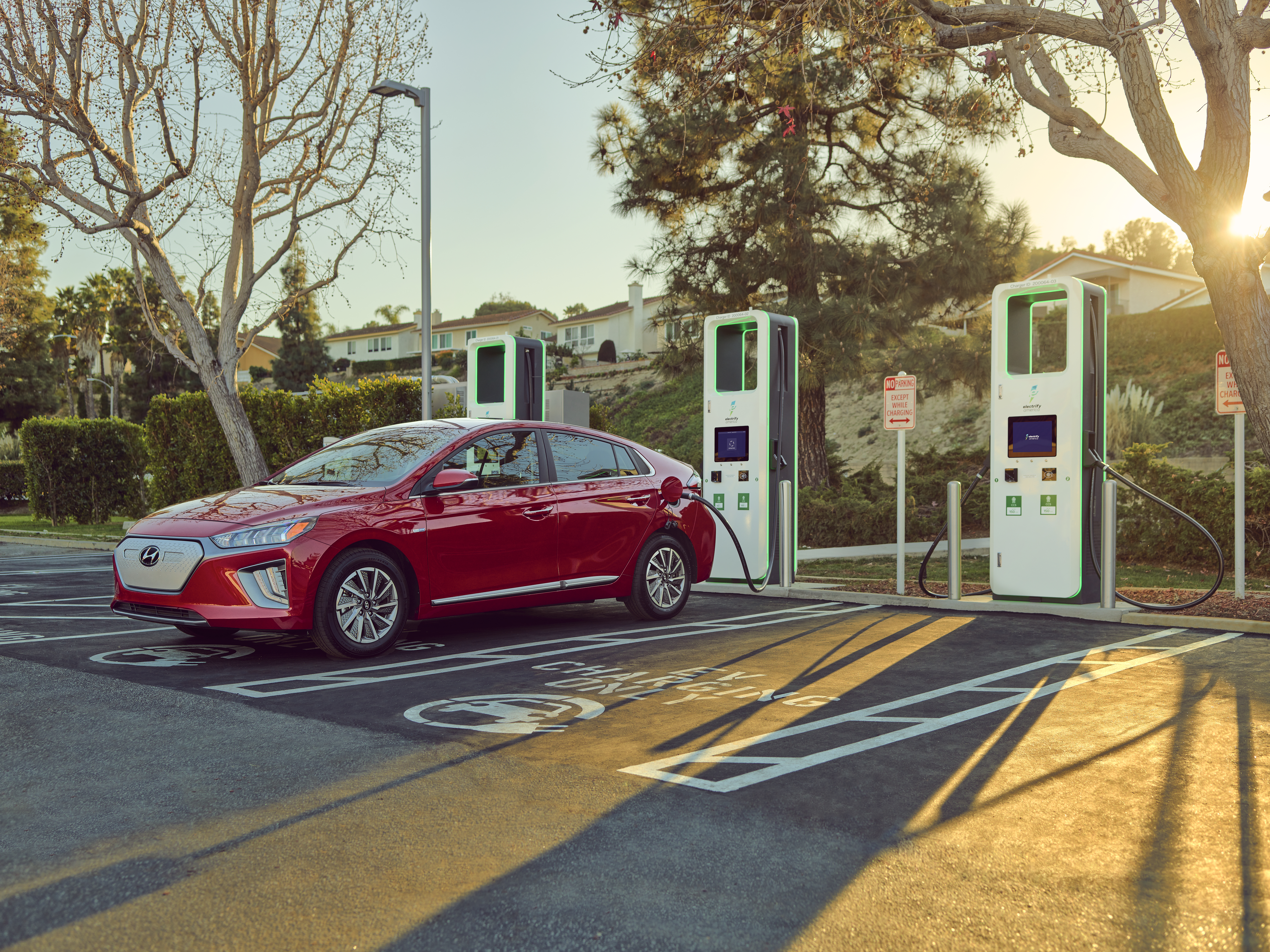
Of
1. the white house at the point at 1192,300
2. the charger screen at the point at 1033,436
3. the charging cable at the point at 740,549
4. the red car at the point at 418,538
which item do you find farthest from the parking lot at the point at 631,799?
the white house at the point at 1192,300

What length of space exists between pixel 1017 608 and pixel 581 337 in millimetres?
69019

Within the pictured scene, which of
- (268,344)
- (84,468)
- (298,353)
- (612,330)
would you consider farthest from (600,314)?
(84,468)

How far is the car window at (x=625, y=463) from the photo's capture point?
9633mm

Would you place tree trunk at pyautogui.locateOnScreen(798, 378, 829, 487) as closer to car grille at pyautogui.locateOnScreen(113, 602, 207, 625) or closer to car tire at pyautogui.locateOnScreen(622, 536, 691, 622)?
car tire at pyautogui.locateOnScreen(622, 536, 691, 622)

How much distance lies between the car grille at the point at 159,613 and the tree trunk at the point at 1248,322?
8.44 meters

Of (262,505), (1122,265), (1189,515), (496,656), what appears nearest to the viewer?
(262,505)

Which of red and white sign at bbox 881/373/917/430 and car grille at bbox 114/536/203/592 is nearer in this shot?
car grille at bbox 114/536/203/592

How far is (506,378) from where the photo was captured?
14109 mm

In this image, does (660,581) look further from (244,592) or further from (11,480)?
(11,480)

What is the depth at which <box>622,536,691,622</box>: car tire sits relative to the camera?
9516 mm

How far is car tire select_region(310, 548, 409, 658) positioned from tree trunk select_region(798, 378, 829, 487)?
43.9ft

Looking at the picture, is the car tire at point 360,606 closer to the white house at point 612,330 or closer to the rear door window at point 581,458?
the rear door window at point 581,458

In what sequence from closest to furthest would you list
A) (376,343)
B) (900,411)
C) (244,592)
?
1. (244,592)
2. (900,411)
3. (376,343)

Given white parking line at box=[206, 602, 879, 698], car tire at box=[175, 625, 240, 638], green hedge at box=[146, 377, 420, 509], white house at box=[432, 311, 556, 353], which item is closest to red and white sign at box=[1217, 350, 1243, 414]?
white parking line at box=[206, 602, 879, 698]
